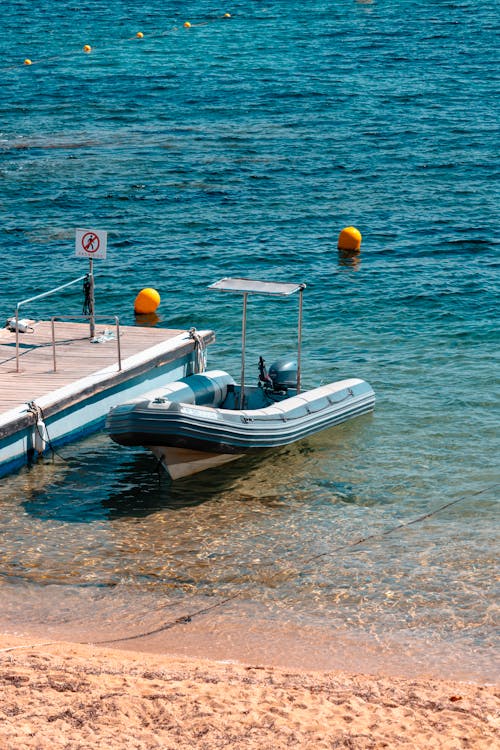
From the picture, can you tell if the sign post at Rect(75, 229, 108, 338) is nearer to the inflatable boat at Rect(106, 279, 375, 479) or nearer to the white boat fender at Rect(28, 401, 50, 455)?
the inflatable boat at Rect(106, 279, 375, 479)

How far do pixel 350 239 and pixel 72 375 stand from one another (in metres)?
10.2

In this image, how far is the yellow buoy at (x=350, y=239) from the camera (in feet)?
75.5

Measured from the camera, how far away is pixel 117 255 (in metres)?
23.0

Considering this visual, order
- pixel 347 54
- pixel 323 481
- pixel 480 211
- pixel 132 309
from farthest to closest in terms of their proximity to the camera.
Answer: pixel 347 54 < pixel 480 211 < pixel 132 309 < pixel 323 481

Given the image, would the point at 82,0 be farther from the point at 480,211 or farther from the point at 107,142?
the point at 480,211

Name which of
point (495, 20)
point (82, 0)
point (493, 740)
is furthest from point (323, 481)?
point (82, 0)

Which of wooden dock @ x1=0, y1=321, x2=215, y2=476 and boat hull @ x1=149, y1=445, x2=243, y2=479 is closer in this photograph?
boat hull @ x1=149, y1=445, x2=243, y2=479

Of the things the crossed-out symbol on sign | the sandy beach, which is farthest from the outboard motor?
the sandy beach

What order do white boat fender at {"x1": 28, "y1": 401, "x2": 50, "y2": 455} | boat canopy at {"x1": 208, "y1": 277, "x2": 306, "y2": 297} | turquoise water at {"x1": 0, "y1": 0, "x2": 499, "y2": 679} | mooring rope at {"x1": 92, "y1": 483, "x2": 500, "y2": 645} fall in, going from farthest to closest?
boat canopy at {"x1": 208, "y1": 277, "x2": 306, "y2": 297}
white boat fender at {"x1": 28, "y1": 401, "x2": 50, "y2": 455}
turquoise water at {"x1": 0, "y1": 0, "x2": 499, "y2": 679}
mooring rope at {"x1": 92, "y1": 483, "x2": 500, "y2": 645}

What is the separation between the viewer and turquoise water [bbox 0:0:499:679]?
10.4 meters

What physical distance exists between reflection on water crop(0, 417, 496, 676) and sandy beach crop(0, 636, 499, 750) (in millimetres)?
1128

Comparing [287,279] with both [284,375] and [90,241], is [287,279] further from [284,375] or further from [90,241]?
[90,241]

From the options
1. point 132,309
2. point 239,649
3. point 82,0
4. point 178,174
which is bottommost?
point 239,649

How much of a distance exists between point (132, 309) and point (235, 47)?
92.5 ft
